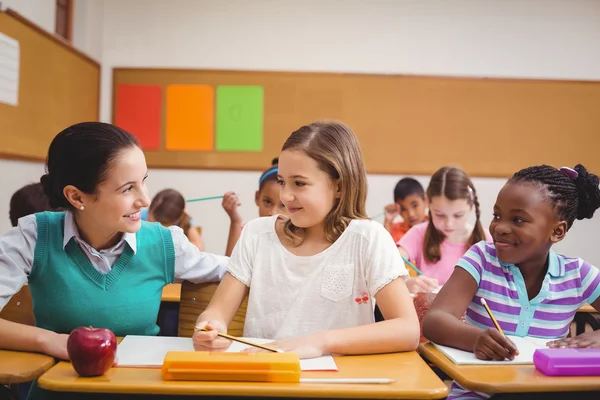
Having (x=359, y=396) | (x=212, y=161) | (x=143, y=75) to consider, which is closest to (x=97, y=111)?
(x=143, y=75)

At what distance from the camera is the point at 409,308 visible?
1447mm

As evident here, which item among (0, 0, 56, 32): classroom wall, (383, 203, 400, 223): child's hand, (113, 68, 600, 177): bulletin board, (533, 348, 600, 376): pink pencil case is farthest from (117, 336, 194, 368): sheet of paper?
(113, 68, 600, 177): bulletin board

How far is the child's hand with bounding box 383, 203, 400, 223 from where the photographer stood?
184 inches

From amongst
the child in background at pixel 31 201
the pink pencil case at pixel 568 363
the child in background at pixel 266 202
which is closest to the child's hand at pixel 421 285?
the child in background at pixel 266 202

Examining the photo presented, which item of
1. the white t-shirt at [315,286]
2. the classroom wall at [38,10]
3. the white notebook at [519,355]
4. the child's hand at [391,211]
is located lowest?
the white notebook at [519,355]

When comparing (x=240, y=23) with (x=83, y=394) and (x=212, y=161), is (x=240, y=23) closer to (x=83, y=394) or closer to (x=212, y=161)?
(x=212, y=161)

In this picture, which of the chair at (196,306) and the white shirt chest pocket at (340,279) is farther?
the chair at (196,306)

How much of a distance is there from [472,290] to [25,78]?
10.6ft

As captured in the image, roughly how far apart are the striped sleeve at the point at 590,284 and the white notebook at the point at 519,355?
0.21 m

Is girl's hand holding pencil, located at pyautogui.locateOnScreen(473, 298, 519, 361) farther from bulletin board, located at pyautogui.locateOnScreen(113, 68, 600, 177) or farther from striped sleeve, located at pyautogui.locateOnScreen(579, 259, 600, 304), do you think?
bulletin board, located at pyautogui.locateOnScreen(113, 68, 600, 177)

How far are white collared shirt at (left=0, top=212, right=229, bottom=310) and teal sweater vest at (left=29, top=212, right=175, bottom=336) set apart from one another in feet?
0.05

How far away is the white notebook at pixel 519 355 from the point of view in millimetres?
1257

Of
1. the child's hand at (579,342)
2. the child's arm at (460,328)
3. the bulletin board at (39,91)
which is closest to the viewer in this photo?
the child's arm at (460,328)

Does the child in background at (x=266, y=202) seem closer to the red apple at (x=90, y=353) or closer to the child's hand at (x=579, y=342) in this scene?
the child's hand at (x=579, y=342)
